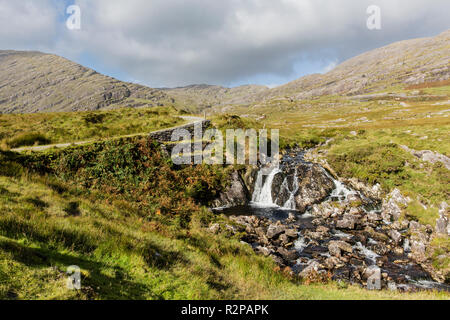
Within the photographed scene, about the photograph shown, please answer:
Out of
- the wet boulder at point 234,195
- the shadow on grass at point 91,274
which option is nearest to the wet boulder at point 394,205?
the wet boulder at point 234,195

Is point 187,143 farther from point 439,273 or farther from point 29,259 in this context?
point 439,273

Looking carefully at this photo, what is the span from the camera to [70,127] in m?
27.0

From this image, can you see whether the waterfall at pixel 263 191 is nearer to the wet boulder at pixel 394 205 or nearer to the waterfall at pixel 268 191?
the waterfall at pixel 268 191

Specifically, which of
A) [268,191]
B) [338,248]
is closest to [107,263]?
[338,248]

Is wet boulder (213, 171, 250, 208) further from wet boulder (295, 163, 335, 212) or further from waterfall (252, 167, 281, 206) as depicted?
wet boulder (295, 163, 335, 212)

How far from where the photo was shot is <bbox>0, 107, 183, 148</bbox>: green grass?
22.7 m

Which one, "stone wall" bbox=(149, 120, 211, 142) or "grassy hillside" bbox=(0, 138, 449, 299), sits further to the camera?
"stone wall" bbox=(149, 120, 211, 142)

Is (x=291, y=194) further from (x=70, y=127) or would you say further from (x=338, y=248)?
(x=70, y=127)

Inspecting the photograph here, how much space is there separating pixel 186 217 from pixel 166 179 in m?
5.98

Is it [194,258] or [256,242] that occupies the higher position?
[194,258]

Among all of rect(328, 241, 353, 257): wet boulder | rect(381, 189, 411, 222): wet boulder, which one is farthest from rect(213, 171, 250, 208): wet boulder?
rect(381, 189, 411, 222): wet boulder
